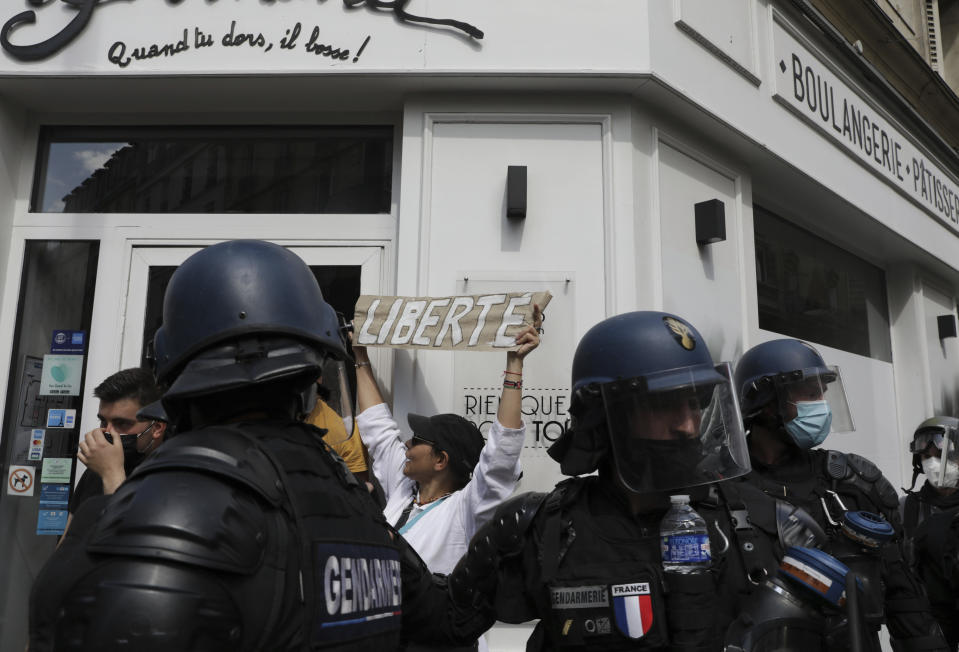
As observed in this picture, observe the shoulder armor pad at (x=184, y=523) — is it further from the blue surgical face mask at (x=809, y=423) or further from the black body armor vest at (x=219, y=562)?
the blue surgical face mask at (x=809, y=423)

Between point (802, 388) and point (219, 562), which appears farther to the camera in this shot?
point (802, 388)

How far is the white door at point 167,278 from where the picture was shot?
479cm

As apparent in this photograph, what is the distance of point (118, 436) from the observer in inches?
114

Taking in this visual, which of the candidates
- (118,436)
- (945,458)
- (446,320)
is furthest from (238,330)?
(945,458)

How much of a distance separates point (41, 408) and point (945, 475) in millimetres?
5206

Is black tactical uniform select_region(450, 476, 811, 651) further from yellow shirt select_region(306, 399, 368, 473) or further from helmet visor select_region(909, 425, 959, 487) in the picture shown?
helmet visor select_region(909, 425, 959, 487)

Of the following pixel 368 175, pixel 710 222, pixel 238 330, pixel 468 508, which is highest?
pixel 368 175

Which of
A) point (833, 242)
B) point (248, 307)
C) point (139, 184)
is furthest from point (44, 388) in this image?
point (833, 242)

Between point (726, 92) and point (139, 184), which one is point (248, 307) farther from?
point (726, 92)

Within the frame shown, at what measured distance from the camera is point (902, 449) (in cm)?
770

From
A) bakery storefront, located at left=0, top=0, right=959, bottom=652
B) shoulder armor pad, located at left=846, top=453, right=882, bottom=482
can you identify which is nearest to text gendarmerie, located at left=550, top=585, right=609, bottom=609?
shoulder armor pad, located at left=846, top=453, right=882, bottom=482

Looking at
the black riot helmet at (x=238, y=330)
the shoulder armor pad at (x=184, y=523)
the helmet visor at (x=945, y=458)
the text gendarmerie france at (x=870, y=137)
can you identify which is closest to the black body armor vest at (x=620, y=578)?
the black riot helmet at (x=238, y=330)

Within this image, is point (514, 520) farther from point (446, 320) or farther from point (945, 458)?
point (945, 458)

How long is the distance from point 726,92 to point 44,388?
15.6 feet
